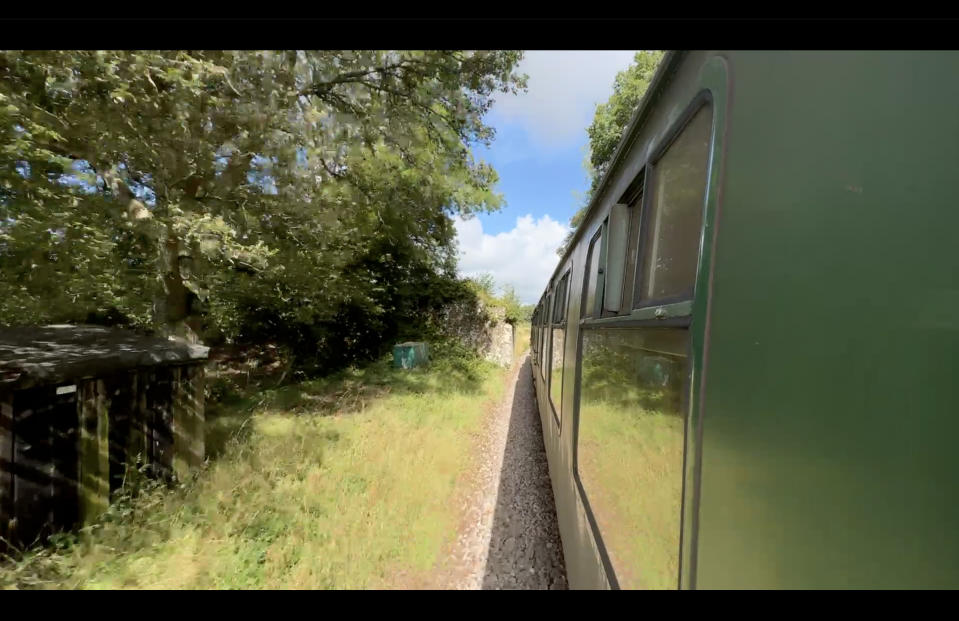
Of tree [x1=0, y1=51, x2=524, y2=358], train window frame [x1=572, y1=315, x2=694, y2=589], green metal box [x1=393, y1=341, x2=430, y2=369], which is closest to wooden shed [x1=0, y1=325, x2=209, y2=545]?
tree [x1=0, y1=51, x2=524, y2=358]

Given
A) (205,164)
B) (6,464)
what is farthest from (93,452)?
(205,164)

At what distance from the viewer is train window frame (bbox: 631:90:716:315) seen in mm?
1129

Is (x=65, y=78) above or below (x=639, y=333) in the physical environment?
above

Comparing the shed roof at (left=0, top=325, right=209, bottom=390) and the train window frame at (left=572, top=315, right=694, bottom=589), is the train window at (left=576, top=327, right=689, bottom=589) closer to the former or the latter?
the train window frame at (left=572, top=315, right=694, bottom=589)

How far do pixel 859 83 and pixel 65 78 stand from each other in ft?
17.5

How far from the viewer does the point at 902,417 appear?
2.12 ft

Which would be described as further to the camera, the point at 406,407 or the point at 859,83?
the point at 406,407

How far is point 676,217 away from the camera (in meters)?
1.39

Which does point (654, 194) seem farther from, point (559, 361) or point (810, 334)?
point (559, 361)

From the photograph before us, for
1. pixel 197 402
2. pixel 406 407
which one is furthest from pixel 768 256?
pixel 406 407

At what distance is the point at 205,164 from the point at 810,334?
644 cm
